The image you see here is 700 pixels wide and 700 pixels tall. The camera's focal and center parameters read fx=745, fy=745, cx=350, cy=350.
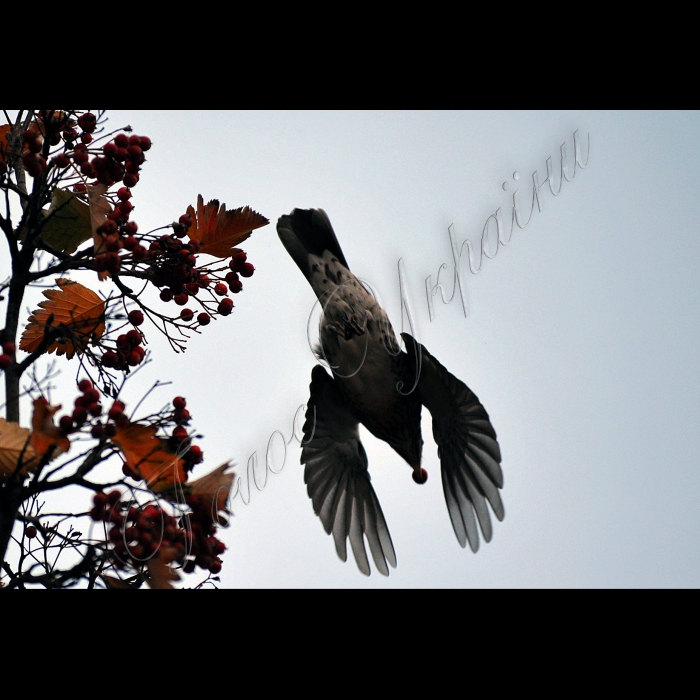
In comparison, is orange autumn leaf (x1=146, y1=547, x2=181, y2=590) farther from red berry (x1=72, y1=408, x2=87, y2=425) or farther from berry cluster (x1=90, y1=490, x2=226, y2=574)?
red berry (x1=72, y1=408, x2=87, y2=425)

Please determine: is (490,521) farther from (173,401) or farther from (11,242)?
(11,242)

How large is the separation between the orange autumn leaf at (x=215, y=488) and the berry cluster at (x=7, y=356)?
47 centimetres

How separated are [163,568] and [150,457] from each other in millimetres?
230

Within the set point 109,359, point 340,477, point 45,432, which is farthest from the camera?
point 340,477

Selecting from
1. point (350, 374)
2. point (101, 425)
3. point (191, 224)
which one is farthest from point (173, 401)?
point (350, 374)

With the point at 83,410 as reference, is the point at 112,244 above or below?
above

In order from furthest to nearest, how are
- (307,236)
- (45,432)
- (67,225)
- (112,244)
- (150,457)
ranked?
(307,236), (67,225), (112,244), (150,457), (45,432)

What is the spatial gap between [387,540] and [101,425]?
1153 millimetres

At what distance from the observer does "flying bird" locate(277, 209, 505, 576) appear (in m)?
2.32

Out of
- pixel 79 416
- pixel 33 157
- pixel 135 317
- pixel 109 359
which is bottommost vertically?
pixel 79 416

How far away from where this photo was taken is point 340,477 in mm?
2463

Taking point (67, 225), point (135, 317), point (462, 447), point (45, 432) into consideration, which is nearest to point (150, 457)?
point (45, 432)

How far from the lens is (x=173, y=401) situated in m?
1.66

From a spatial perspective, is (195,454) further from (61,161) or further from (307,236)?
(307,236)
